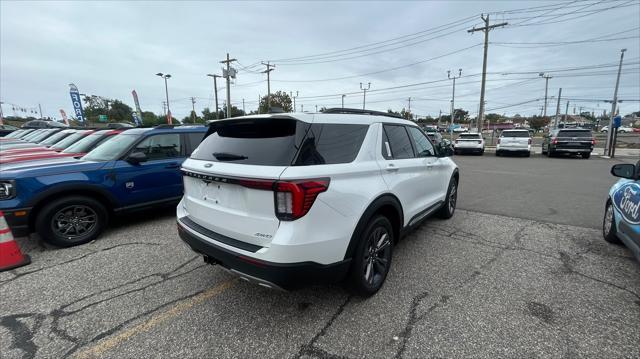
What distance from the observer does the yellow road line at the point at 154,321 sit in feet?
7.18

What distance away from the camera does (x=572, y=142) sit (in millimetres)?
16266

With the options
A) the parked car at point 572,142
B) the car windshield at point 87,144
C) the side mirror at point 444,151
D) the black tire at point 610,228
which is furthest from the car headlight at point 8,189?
the parked car at point 572,142

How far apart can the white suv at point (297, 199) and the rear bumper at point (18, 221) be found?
92.9 inches

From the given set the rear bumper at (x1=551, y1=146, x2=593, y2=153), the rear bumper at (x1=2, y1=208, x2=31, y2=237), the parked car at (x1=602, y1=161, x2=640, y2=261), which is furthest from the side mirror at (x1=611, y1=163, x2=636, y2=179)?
the rear bumper at (x1=551, y1=146, x2=593, y2=153)

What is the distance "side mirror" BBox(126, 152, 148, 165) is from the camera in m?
4.58

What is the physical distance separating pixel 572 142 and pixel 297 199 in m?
20.1

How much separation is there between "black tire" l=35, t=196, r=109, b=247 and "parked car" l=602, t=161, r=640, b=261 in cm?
654

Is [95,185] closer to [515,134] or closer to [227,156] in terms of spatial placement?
[227,156]

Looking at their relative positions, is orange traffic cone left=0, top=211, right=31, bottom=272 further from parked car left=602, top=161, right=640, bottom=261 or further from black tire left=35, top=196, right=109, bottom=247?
parked car left=602, top=161, right=640, bottom=261

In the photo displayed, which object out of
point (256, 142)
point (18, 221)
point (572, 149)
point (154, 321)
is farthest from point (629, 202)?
point (572, 149)

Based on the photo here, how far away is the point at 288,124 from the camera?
2451 mm

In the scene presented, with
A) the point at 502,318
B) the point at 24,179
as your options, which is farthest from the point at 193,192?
the point at 502,318

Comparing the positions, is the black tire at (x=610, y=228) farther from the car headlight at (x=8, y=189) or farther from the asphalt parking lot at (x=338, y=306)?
the car headlight at (x=8, y=189)

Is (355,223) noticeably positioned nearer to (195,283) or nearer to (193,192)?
(193,192)
